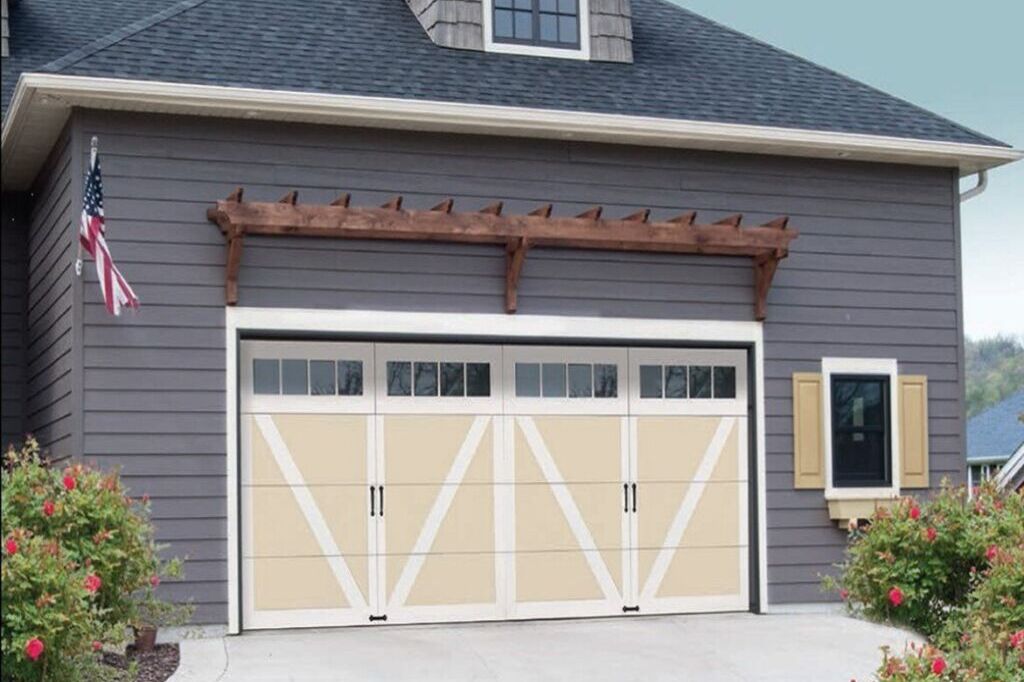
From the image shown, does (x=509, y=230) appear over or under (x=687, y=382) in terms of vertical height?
over

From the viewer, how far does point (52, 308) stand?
11141 millimetres

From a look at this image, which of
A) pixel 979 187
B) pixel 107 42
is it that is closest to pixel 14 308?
pixel 107 42

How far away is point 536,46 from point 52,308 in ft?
14.6

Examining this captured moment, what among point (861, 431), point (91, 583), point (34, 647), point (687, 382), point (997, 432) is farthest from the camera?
point (997, 432)

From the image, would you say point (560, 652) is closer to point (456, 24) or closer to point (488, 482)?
point (488, 482)

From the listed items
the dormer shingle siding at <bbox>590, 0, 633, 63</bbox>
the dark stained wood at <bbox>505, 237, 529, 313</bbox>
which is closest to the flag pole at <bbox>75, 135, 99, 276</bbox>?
the dark stained wood at <bbox>505, 237, 529, 313</bbox>

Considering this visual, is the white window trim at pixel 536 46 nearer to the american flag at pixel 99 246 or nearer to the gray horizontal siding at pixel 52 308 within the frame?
the gray horizontal siding at pixel 52 308

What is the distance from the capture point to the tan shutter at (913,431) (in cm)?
1225

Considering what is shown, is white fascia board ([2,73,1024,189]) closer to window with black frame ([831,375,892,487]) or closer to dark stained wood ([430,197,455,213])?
dark stained wood ([430,197,455,213])

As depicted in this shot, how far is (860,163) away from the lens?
40.7 feet

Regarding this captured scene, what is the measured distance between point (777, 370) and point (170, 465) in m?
4.79

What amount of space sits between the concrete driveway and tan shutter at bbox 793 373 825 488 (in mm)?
1193

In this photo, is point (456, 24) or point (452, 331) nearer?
point (452, 331)

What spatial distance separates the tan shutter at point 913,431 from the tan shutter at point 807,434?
30.1 inches
